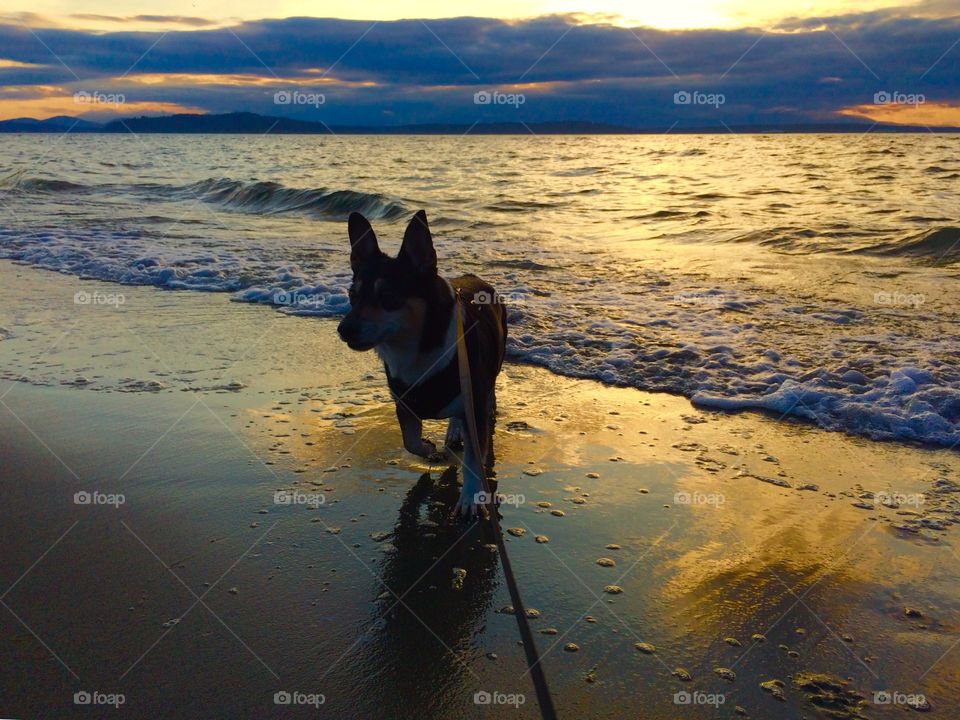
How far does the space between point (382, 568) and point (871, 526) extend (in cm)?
277

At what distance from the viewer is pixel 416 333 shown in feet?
14.9

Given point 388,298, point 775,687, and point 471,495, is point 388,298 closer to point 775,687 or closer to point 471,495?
point 471,495

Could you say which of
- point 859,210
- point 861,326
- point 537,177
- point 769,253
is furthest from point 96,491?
point 537,177

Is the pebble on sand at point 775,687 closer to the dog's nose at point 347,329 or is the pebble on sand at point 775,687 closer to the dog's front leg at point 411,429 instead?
the dog's front leg at point 411,429

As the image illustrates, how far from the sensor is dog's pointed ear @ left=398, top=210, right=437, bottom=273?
14.4 ft

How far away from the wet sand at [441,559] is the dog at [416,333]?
435mm

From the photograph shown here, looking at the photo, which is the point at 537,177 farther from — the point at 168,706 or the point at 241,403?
the point at 168,706

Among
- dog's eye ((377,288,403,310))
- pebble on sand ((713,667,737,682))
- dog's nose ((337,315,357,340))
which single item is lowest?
pebble on sand ((713,667,737,682))

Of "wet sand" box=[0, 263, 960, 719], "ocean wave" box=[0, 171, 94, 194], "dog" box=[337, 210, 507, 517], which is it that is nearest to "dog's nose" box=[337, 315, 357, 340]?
"dog" box=[337, 210, 507, 517]

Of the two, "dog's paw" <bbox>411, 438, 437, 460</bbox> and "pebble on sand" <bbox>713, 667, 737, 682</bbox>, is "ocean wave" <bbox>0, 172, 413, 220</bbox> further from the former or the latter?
"pebble on sand" <bbox>713, 667, 737, 682</bbox>

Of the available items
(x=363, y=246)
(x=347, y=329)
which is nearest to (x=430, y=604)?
(x=347, y=329)

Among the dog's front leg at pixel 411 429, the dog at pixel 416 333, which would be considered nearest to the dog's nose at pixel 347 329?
the dog at pixel 416 333

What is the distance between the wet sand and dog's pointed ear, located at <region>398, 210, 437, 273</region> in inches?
57.4

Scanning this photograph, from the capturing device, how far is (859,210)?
63.8 ft
